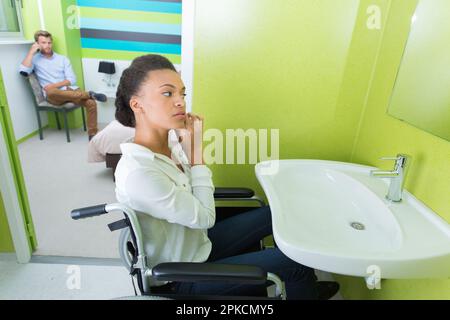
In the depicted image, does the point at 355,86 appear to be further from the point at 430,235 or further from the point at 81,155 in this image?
the point at 81,155

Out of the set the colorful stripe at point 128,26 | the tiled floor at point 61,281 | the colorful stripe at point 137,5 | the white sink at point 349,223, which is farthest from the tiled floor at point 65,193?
the colorful stripe at point 137,5

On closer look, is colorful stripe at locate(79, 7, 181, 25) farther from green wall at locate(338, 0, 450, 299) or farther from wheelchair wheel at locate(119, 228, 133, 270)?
wheelchair wheel at locate(119, 228, 133, 270)

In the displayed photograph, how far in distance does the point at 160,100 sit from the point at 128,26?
3.36 metres

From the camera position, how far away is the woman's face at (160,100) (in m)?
0.94

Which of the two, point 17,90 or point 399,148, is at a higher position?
point 399,148

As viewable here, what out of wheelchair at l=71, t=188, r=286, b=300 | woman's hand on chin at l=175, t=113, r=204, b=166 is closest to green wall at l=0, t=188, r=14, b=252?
wheelchair at l=71, t=188, r=286, b=300

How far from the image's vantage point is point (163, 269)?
799mm

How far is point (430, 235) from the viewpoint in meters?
0.85

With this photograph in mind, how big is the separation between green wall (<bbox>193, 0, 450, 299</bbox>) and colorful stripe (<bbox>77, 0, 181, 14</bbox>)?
2880 millimetres

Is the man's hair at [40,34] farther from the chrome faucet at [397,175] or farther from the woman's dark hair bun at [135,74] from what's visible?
the chrome faucet at [397,175]

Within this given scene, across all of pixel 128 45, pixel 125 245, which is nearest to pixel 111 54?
pixel 128 45

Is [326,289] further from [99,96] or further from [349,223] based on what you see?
[99,96]
